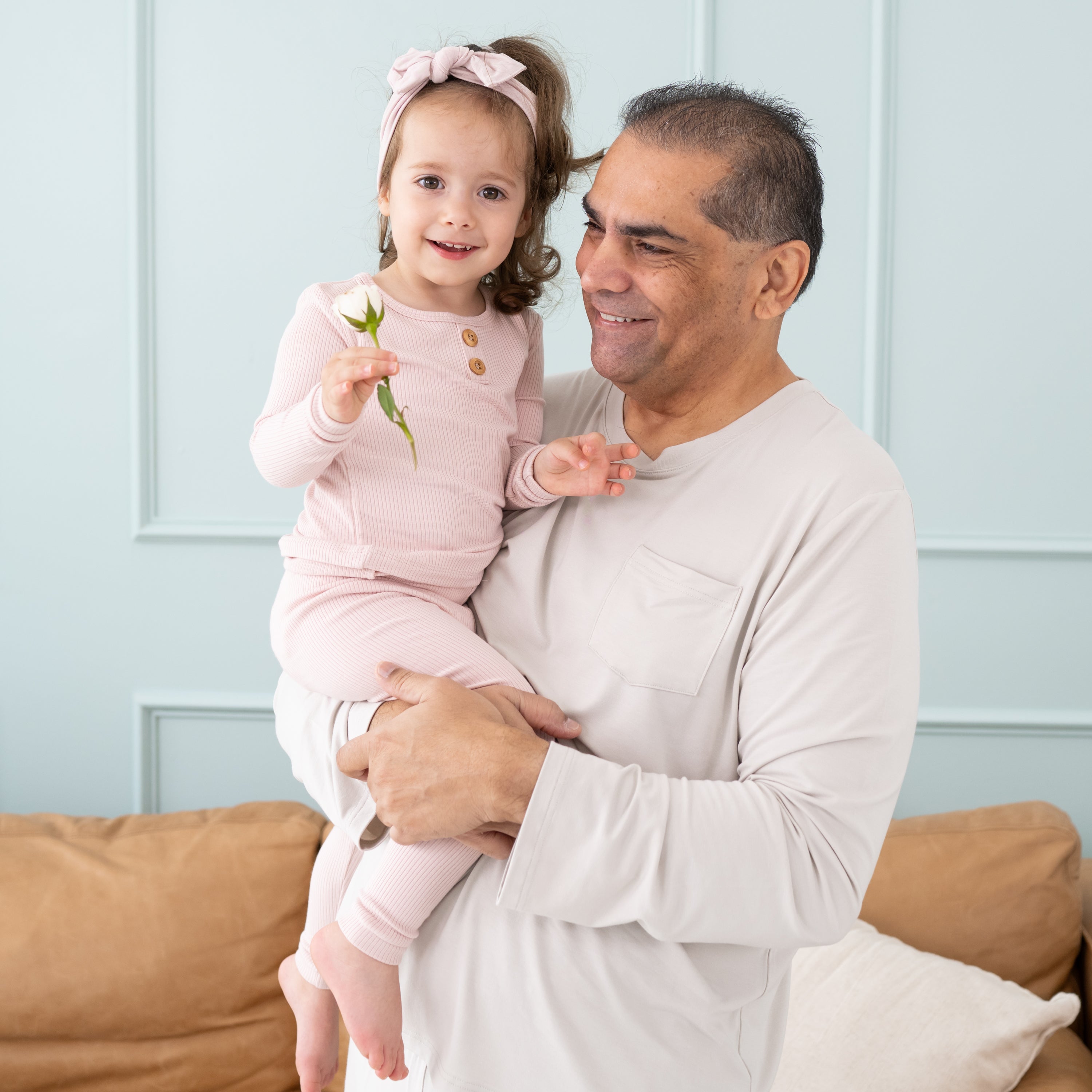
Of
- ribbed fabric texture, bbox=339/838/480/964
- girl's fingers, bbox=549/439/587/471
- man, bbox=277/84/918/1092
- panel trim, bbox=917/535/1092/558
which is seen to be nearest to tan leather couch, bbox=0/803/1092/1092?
panel trim, bbox=917/535/1092/558

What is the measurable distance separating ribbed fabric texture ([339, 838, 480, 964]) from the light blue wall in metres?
1.65

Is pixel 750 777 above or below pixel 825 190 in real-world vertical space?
below

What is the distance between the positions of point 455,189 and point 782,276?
17.0 inches

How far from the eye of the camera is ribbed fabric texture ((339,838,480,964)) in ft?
3.63

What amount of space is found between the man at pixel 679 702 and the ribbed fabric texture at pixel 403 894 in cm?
4

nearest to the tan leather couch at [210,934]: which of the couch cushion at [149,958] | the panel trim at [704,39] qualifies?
the couch cushion at [149,958]

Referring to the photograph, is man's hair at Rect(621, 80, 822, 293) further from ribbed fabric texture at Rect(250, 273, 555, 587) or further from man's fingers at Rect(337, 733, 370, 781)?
man's fingers at Rect(337, 733, 370, 781)

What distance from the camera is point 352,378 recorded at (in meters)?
1.06

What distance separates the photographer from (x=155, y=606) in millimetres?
2697

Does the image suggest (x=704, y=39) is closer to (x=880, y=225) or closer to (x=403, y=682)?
(x=880, y=225)

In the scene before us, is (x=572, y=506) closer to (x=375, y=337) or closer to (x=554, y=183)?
(x=375, y=337)

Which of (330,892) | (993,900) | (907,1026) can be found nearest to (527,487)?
(330,892)

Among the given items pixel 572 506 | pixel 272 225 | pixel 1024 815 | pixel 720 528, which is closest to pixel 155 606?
pixel 272 225

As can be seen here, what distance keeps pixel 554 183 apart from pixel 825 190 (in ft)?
4.53
